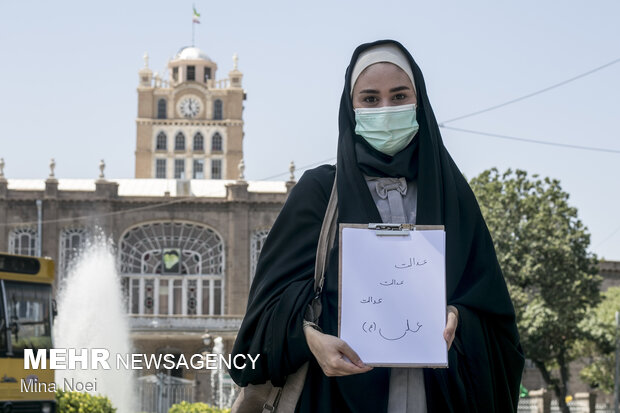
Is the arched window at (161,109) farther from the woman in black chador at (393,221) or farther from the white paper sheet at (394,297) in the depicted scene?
the white paper sheet at (394,297)

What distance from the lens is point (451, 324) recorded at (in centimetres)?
295

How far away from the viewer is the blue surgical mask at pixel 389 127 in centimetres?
319

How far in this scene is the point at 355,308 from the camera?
118 inches

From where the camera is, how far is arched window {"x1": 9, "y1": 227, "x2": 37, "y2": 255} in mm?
48062

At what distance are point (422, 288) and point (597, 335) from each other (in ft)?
111

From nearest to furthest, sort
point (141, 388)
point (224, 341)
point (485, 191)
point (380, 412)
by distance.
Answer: point (380, 412) < point (141, 388) < point (485, 191) < point (224, 341)

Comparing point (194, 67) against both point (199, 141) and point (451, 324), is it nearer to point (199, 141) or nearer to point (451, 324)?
point (199, 141)

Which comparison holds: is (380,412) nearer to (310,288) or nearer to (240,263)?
(310,288)

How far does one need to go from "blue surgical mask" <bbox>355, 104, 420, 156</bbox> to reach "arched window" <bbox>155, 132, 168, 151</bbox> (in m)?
73.2

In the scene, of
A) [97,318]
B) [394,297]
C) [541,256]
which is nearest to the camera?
[394,297]

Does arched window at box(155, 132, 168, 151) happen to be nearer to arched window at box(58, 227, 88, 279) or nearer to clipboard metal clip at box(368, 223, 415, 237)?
arched window at box(58, 227, 88, 279)

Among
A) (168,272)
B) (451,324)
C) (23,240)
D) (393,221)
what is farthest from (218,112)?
(451,324)

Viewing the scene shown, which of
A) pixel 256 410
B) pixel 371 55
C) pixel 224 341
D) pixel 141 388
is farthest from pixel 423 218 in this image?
pixel 224 341

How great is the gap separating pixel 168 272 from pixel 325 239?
46137mm
